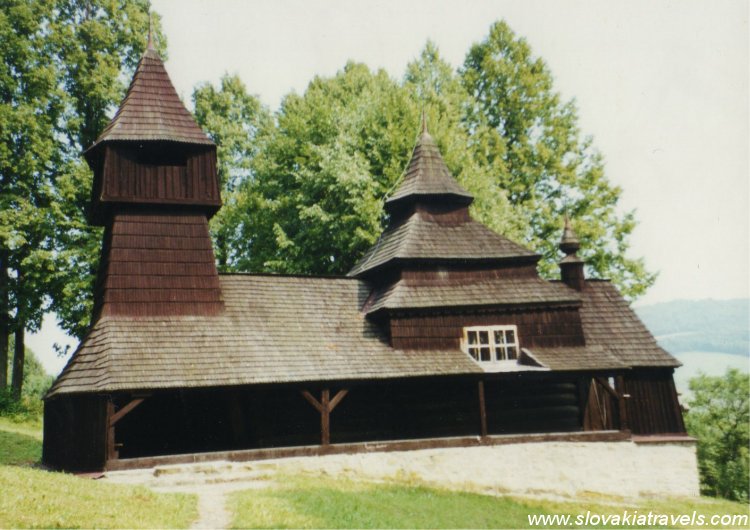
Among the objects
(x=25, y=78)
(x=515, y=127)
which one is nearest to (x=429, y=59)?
(x=515, y=127)

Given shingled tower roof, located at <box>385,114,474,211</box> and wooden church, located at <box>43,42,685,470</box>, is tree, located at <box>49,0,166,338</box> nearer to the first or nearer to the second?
wooden church, located at <box>43,42,685,470</box>

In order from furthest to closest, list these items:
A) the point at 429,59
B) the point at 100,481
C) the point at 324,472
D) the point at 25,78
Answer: the point at 429,59 → the point at 25,78 → the point at 324,472 → the point at 100,481

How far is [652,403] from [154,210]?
623 inches

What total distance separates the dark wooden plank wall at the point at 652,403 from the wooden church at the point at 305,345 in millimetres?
44

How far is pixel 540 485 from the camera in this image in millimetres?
15344

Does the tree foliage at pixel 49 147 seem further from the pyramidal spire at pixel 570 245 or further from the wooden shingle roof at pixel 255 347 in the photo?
the pyramidal spire at pixel 570 245

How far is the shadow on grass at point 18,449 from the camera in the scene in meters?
15.9

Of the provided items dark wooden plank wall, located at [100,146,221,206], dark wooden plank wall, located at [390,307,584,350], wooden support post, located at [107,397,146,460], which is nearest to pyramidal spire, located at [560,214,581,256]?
dark wooden plank wall, located at [390,307,584,350]

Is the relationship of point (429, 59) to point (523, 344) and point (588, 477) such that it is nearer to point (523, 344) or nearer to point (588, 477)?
point (523, 344)

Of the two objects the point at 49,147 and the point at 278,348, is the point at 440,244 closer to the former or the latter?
the point at 278,348

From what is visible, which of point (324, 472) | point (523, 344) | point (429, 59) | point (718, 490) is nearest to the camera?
point (324, 472)

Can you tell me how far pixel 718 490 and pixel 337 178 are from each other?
2409 centimetres

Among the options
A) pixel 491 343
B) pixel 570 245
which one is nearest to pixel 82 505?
pixel 491 343

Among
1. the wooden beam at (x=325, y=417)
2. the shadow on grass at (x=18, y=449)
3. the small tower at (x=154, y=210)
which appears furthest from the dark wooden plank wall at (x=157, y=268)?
the shadow on grass at (x=18, y=449)
